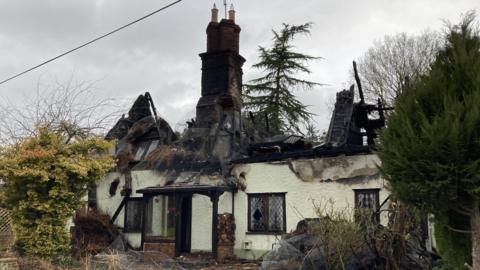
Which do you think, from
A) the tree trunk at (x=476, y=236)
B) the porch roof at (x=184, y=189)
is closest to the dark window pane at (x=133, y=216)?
the porch roof at (x=184, y=189)

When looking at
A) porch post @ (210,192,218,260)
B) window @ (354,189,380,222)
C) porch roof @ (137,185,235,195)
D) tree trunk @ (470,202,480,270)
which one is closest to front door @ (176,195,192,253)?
porch roof @ (137,185,235,195)

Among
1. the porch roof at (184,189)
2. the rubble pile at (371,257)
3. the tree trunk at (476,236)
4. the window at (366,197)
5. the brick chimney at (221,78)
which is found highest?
the brick chimney at (221,78)

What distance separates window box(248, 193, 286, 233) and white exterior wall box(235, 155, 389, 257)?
163 mm

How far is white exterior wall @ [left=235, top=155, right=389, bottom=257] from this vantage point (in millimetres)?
14734

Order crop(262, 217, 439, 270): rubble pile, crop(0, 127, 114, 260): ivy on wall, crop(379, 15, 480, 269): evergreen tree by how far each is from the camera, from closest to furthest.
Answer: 1. crop(379, 15, 480, 269): evergreen tree
2. crop(262, 217, 439, 270): rubble pile
3. crop(0, 127, 114, 260): ivy on wall

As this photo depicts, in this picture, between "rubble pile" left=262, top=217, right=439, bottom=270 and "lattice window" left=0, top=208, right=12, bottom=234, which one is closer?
"rubble pile" left=262, top=217, right=439, bottom=270

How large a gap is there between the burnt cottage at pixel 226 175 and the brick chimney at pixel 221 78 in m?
0.04

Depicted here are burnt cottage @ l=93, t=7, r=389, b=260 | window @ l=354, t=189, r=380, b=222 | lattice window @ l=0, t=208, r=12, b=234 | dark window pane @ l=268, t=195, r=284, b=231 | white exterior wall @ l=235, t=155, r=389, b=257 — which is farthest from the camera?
lattice window @ l=0, t=208, r=12, b=234

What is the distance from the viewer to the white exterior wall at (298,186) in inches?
580

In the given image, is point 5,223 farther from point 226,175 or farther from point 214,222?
A: point 226,175

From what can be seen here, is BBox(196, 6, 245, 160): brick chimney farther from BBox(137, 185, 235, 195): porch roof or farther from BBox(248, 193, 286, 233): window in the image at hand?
BBox(248, 193, 286, 233): window

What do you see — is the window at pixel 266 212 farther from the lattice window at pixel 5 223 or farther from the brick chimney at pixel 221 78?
the lattice window at pixel 5 223

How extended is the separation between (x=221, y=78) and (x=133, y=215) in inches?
253

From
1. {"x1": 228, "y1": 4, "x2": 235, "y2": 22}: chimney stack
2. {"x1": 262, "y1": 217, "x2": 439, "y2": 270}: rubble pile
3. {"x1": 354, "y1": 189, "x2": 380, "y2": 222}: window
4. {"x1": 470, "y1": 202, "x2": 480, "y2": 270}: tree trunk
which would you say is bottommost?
{"x1": 262, "y1": 217, "x2": 439, "y2": 270}: rubble pile
